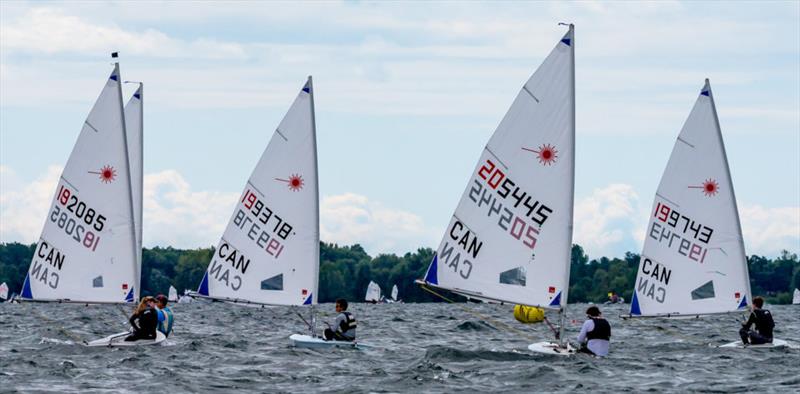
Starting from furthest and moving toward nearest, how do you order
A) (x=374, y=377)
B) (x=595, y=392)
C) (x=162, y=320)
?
(x=162, y=320)
(x=374, y=377)
(x=595, y=392)

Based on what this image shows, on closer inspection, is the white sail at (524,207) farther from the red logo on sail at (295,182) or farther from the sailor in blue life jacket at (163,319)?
the sailor in blue life jacket at (163,319)

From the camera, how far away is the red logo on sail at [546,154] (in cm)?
2844

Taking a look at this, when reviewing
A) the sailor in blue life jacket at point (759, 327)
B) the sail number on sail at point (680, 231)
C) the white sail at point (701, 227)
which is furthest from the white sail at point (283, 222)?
the sailor in blue life jacket at point (759, 327)

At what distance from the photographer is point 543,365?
27578 millimetres

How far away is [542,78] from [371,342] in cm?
1279

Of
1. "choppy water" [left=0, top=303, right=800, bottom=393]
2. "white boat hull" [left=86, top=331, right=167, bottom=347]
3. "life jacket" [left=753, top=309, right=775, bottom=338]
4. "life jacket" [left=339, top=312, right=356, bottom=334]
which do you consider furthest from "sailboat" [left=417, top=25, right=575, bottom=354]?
"white boat hull" [left=86, top=331, right=167, bottom=347]

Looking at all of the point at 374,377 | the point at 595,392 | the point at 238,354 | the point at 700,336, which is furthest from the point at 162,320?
the point at 700,336

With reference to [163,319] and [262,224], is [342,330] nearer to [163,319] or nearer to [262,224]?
[262,224]

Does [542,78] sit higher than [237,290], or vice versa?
[542,78]

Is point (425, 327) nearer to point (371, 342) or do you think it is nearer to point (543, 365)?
point (371, 342)

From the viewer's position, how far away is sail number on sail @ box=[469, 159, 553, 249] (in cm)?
2873

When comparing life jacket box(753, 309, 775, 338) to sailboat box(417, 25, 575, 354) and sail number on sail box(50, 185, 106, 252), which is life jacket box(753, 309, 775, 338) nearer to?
sailboat box(417, 25, 575, 354)

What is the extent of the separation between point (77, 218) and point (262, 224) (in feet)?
15.3

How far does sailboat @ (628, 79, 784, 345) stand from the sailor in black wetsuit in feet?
41.7
